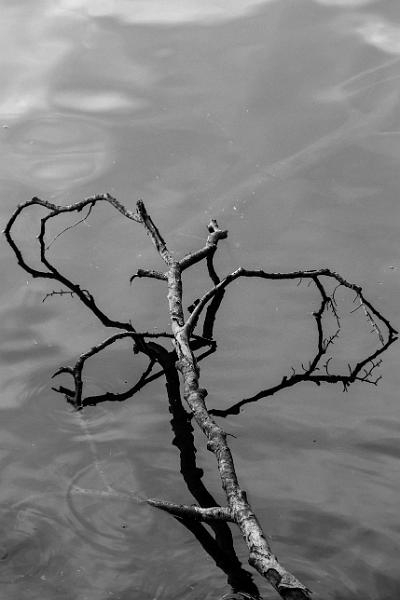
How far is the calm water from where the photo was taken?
3719 mm

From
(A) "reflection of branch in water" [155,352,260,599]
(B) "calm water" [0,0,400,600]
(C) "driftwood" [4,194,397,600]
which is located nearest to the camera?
(C) "driftwood" [4,194,397,600]

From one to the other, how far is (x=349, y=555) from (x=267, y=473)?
1.81 feet

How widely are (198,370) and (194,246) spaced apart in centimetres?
153

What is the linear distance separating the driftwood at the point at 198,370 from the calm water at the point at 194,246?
0.18 ft

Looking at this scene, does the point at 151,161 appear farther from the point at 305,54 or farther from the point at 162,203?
the point at 305,54

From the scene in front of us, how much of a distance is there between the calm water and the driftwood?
55mm

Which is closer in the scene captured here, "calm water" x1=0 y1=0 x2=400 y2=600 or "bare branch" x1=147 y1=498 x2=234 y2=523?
"bare branch" x1=147 y1=498 x2=234 y2=523

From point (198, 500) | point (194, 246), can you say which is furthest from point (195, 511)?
point (194, 246)

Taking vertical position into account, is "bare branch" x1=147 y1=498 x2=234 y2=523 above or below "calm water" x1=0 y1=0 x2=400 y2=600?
below

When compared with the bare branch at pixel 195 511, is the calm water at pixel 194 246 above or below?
above

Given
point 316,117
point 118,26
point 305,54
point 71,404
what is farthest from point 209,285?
point 118,26

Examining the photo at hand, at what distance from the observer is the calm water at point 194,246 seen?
3.72 meters

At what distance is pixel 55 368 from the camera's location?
468 cm

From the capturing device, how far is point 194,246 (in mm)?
5441
